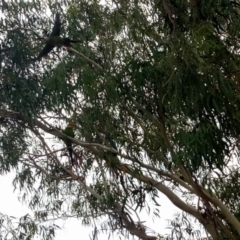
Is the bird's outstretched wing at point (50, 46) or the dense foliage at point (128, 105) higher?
the bird's outstretched wing at point (50, 46)

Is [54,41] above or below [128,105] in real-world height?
above

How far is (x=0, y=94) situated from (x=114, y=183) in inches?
44.7

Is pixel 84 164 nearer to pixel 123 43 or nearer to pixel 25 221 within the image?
pixel 25 221

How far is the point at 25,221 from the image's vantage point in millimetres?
5102

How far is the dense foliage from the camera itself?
2.87m

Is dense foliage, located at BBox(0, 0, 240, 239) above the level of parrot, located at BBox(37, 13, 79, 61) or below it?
below

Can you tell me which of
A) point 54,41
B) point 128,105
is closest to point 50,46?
point 54,41

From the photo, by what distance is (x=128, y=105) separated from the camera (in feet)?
12.8

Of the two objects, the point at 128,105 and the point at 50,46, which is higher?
the point at 50,46

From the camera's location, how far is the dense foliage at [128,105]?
9.41 feet

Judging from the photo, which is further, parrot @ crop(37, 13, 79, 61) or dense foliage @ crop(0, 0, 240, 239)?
parrot @ crop(37, 13, 79, 61)

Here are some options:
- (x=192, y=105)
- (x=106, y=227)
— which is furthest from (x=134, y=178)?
(x=192, y=105)

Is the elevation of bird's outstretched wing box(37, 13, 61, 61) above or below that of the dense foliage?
above

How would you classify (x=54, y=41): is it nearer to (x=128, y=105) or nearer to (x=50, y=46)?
(x=50, y=46)
